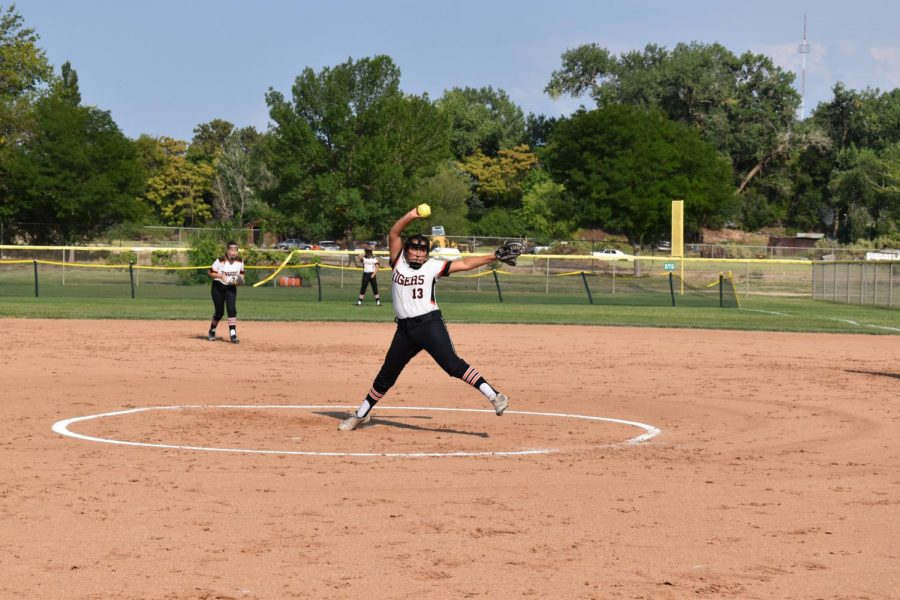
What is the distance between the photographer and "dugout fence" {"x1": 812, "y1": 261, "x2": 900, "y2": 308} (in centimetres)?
4628

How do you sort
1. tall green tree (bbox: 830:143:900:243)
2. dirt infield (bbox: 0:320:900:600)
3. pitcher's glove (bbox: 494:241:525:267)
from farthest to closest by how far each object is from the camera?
tall green tree (bbox: 830:143:900:243)
pitcher's glove (bbox: 494:241:525:267)
dirt infield (bbox: 0:320:900:600)

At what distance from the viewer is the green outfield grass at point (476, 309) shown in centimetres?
3403

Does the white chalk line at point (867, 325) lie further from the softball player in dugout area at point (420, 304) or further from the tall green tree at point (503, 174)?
the tall green tree at point (503, 174)

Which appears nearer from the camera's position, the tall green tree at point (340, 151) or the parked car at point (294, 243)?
the tall green tree at point (340, 151)

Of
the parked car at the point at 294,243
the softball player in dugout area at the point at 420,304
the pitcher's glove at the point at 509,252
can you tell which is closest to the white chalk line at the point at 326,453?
the softball player in dugout area at the point at 420,304

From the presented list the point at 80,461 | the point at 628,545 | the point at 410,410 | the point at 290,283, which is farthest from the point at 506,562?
the point at 290,283

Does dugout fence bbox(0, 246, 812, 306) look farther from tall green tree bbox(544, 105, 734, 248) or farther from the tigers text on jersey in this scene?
the tigers text on jersey

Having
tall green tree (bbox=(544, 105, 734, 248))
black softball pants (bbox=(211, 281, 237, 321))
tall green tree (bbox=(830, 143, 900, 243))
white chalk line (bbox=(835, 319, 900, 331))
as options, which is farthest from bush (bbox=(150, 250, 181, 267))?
tall green tree (bbox=(830, 143, 900, 243))

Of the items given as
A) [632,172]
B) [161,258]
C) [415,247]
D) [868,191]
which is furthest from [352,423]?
[868,191]

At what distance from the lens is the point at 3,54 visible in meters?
73.6

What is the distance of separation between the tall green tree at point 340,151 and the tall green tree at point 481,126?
45106 millimetres

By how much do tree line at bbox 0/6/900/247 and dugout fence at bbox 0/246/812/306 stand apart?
12.4 m

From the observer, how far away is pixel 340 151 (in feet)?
263

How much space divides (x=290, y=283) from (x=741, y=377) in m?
33.8
